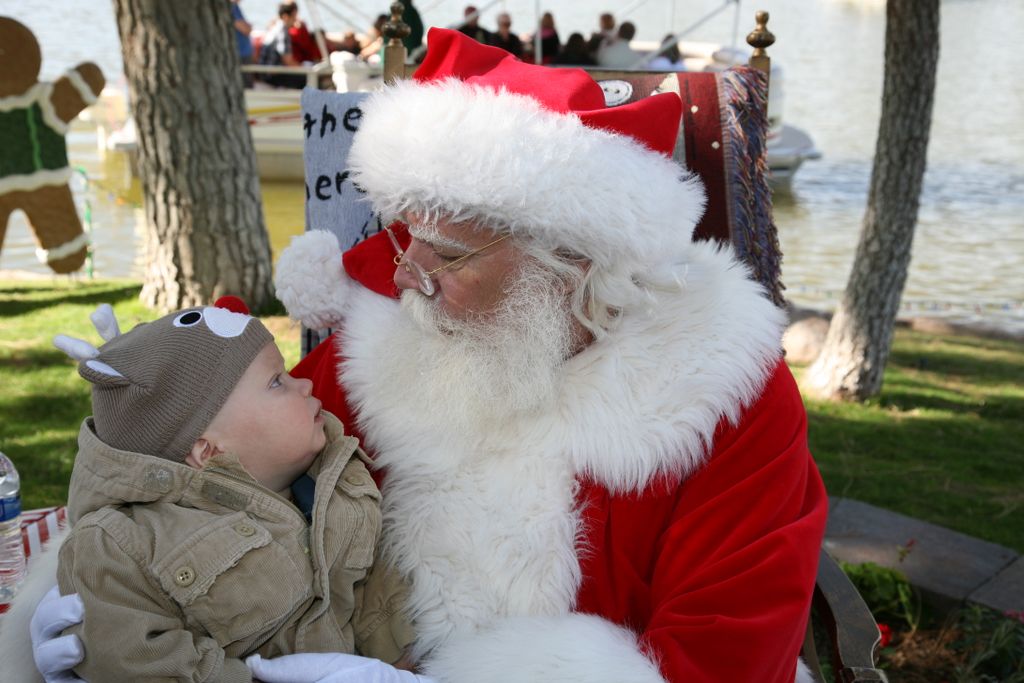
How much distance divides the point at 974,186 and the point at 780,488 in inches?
513

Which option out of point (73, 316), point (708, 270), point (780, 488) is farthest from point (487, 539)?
point (73, 316)

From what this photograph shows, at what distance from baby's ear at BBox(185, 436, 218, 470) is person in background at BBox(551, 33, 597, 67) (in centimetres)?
1096

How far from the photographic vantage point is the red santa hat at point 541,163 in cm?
173

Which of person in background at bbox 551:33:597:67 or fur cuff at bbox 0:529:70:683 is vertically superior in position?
person in background at bbox 551:33:597:67

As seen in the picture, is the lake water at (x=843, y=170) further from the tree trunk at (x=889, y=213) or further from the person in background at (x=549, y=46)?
the tree trunk at (x=889, y=213)

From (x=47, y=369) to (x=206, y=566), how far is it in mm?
4040

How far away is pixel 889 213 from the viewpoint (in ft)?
15.4

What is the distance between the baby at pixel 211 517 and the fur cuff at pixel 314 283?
1.27 ft

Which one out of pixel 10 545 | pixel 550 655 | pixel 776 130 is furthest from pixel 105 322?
pixel 776 130

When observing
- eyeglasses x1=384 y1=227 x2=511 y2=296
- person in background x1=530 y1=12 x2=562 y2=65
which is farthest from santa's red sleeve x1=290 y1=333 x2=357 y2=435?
person in background x1=530 y1=12 x2=562 y2=65

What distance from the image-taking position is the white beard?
1832mm

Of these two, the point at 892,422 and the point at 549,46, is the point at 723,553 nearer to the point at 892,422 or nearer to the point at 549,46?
the point at 892,422

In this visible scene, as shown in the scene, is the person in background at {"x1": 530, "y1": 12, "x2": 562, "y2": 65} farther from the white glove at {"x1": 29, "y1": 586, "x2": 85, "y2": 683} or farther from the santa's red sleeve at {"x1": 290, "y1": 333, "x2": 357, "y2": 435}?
the white glove at {"x1": 29, "y1": 586, "x2": 85, "y2": 683}

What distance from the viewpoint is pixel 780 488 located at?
5.60 feet
